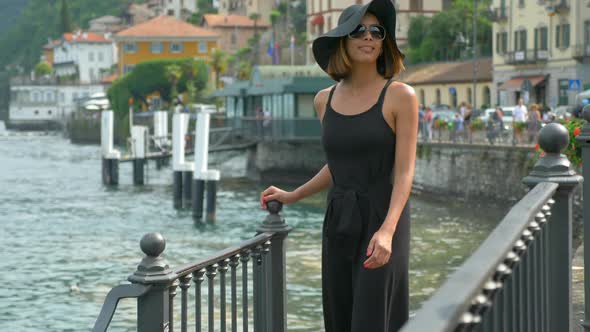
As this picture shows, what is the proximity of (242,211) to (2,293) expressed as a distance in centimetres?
1860

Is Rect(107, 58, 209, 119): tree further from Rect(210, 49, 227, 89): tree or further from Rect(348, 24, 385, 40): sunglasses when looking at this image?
Rect(348, 24, 385, 40): sunglasses

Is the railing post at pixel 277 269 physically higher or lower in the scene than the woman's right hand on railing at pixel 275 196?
lower

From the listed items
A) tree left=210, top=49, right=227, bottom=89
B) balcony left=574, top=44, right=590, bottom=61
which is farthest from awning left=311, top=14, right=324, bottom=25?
balcony left=574, top=44, right=590, bottom=61

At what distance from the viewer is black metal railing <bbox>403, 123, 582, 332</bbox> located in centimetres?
247

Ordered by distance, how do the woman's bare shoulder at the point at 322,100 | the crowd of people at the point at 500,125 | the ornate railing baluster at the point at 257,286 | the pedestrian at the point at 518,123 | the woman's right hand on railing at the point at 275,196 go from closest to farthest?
the woman's bare shoulder at the point at 322,100
the woman's right hand on railing at the point at 275,196
the ornate railing baluster at the point at 257,286
the crowd of people at the point at 500,125
the pedestrian at the point at 518,123

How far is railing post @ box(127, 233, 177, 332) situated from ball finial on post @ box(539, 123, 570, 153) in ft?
4.93

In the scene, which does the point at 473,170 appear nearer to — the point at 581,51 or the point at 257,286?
the point at 581,51

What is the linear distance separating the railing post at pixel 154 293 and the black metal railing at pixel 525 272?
1.44 m

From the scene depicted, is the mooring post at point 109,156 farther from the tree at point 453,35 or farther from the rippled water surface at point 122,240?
the tree at point 453,35

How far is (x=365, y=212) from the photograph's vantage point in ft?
15.5

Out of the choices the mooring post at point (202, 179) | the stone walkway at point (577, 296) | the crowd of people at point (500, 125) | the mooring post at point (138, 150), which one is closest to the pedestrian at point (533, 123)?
the crowd of people at point (500, 125)

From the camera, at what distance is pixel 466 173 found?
42.2 metres

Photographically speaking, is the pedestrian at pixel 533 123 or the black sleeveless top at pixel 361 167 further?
the pedestrian at pixel 533 123

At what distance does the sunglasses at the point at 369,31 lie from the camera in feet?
15.6
